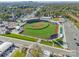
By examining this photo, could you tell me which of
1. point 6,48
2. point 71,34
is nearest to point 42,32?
point 71,34

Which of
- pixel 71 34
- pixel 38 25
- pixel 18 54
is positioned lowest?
pixel 18 54

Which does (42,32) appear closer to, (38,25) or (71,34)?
(38,25)

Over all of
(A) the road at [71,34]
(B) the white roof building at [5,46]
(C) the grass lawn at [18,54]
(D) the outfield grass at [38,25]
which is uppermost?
(D) the outfield grass at [38,25]

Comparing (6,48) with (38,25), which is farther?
(38,25)

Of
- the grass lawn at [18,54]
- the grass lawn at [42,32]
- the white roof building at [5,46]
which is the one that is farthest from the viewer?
the grass lawn at [42,32]

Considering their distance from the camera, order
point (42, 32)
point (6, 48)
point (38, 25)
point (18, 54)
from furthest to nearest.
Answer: point (38, 25), point (42, 32), point (6, 48), point (18, 54)

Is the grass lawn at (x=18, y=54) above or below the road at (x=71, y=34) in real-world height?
below

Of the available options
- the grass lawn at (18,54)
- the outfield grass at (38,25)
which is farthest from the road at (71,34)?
the grass lawn at (18,54)

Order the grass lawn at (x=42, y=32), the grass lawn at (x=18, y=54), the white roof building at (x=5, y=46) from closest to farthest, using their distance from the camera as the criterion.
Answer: the grass lawn at (x=18, y=54)
the white roof building at (x=5, y=46)
the grass lawn at (x=42, y=32)

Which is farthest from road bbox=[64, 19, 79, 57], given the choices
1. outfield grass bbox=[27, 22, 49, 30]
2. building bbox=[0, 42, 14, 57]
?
building bbox=[0, 42, 14, 57]

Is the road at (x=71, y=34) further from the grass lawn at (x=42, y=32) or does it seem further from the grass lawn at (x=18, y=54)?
the grass lawn at (x=18, y=54)
